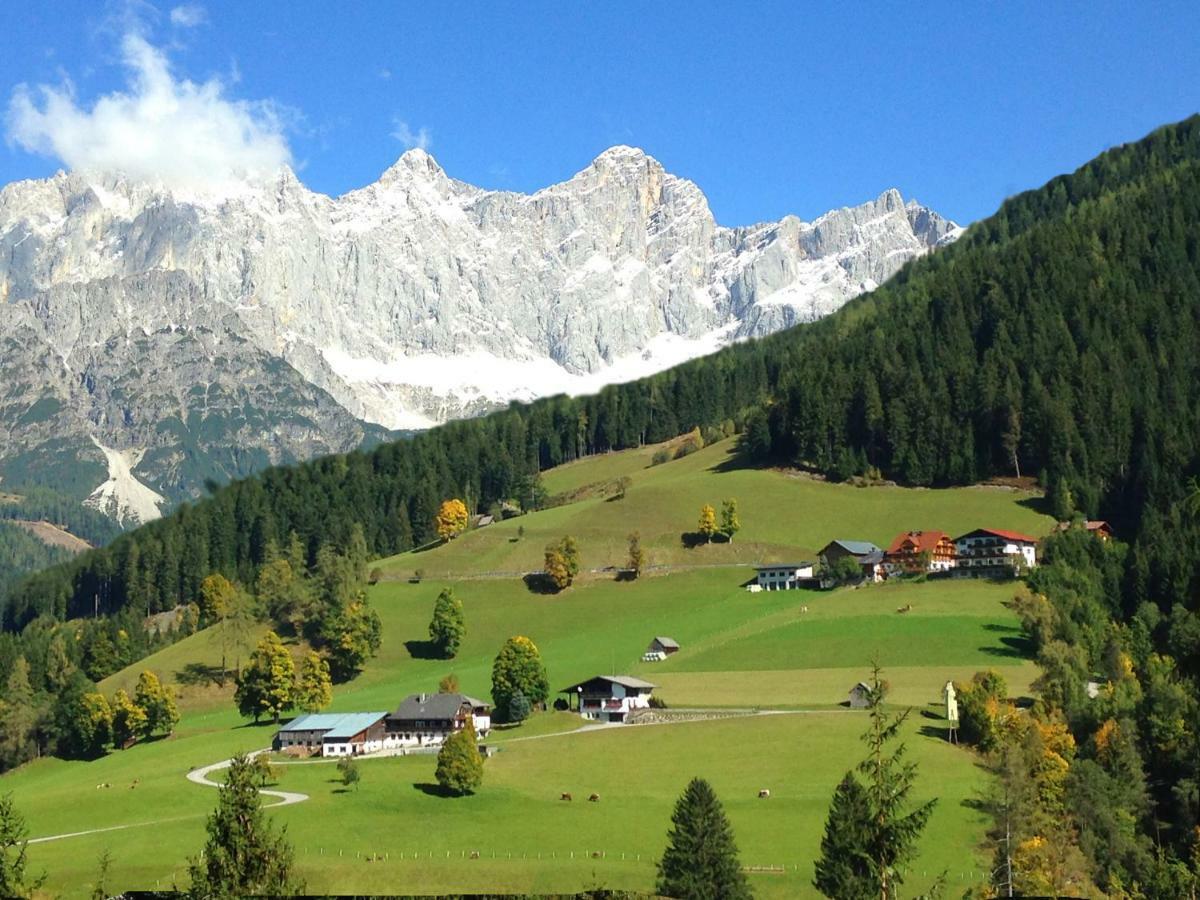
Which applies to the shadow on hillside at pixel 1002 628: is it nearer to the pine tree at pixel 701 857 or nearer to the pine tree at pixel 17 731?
the pine tree at pixel 701 857

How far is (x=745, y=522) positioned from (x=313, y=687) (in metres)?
67.4

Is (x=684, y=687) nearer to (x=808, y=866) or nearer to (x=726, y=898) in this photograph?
(x=808, y=866)

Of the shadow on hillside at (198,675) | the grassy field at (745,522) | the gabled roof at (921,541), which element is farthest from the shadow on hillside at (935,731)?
the shadow on hillside at (198,675)

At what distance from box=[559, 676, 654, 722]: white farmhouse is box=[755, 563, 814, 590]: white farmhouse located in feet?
143

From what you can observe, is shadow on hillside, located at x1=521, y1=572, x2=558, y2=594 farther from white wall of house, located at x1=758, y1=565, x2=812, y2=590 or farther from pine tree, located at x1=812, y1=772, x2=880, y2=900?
pine tree, located at x1=812, y1=772, x2=880, y2=900

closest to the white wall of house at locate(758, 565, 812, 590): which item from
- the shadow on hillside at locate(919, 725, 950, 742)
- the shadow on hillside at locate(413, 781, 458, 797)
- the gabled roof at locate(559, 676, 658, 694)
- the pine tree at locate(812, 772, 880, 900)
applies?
the gabled roof at locate(559, 676, 658, 694)

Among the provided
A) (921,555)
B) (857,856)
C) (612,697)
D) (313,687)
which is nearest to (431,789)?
(612,697)

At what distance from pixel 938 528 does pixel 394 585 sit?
68.8 meters

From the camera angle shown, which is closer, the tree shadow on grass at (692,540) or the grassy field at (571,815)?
the grassy field at (571,815)

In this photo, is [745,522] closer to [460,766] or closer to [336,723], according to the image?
[336,723]

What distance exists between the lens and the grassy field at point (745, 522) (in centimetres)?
17388

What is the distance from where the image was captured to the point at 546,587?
170 meters

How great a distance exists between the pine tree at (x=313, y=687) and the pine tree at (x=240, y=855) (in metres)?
102

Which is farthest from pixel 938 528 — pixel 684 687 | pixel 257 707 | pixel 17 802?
pixel 17 802
